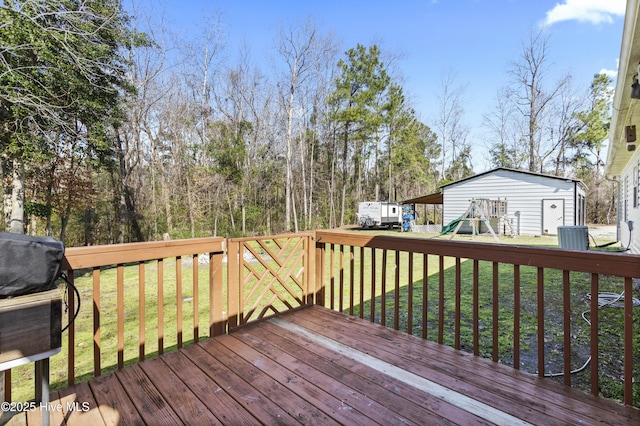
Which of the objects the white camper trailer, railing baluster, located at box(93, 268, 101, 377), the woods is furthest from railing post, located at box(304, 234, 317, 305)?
the white camper trailer

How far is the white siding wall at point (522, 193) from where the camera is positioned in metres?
12.2

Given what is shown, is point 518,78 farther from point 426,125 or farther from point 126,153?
point 126,153

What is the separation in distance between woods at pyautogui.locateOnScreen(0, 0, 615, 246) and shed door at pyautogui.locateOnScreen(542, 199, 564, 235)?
22.1ft

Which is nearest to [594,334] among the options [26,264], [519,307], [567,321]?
[567,321]

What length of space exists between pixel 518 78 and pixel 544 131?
14.8ft

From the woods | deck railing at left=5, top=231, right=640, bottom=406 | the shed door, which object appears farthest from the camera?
the shed door

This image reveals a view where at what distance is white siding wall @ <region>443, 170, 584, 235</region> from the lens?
1224 centimetres

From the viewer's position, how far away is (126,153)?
12031 millimetres

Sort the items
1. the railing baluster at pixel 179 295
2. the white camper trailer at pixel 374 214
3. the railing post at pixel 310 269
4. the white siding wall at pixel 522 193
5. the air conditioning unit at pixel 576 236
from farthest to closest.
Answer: the white camper trailer at pixel 374 214
the white siding wall at pixel 522 193
the air conditioning unit at pixel 576 236
the railing post at pixel 310 269
the railing baluster at pixel 179 295

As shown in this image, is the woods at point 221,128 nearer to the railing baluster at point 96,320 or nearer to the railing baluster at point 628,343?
the railing baluster at point 96,320

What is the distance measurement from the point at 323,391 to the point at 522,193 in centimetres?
1440

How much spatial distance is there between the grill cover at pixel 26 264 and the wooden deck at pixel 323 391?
2.46 ft

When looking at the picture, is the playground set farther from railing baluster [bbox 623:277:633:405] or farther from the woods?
railing baluster [bbox 623:277:633:405]

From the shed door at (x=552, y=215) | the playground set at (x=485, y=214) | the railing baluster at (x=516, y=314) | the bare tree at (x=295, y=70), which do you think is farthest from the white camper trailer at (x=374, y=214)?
the railing baluster at (x=516, y=314)
